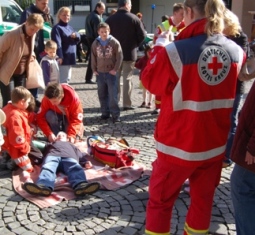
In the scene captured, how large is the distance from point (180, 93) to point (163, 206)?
797 millimetres

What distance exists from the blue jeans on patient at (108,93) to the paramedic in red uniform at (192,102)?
3.98m

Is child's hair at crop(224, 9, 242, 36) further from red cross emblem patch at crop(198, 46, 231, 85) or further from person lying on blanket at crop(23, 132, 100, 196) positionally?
person lying on blanket at crop(23, 132, 100, 196)

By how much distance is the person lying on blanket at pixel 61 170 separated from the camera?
4008 millimetres

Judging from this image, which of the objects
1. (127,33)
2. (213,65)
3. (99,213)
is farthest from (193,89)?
(127,33)

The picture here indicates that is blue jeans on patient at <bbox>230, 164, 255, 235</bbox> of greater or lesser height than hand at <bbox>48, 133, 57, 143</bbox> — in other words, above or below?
above

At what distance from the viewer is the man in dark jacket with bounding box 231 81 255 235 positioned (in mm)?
2555

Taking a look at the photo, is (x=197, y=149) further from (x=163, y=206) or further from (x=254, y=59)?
(x=254, y=59)

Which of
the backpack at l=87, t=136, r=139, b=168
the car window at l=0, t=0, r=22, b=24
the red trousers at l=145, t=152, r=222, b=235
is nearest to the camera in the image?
the red trousers at l=145, t=152, r=222, b=235

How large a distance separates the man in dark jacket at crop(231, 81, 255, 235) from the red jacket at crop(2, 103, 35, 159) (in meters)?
2.57

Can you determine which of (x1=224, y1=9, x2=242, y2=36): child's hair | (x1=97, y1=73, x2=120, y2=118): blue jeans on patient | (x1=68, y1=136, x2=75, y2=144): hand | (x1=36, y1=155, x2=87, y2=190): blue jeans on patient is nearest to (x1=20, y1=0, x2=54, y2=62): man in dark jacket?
(x1=97, y1=73, x2=120, y2=118): blue jeans on patient

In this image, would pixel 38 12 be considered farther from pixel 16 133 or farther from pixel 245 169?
pixel 245 169

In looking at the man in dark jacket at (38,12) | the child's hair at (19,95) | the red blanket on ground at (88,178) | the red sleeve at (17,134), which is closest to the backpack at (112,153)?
the red blanket on ground at (88,178)

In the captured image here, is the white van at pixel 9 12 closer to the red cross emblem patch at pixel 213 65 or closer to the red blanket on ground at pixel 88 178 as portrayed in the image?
the red blanket on ground at pixel 88 178

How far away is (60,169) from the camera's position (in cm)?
456
